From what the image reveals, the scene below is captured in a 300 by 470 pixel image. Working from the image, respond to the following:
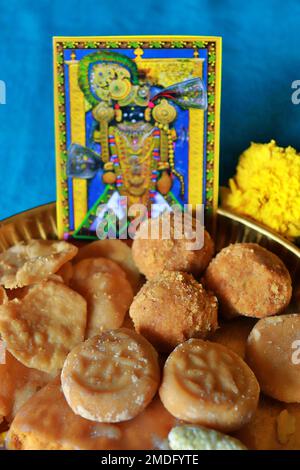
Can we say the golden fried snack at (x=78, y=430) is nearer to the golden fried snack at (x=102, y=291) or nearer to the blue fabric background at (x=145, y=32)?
the golden fried snack at (x=102, y=291)

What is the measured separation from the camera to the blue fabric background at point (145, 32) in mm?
1573

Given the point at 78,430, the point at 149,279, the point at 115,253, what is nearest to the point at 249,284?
the point at 149,279

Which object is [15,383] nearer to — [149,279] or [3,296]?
[3,296]

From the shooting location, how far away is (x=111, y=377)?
0.89 metres

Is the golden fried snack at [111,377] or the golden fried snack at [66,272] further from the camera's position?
the golden fried snack at [66,272]

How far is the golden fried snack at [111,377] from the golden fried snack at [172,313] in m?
0.06

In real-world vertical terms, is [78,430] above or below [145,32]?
below

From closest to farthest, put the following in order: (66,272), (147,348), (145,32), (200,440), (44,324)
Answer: (200,440) → (147,348) → (44,324) → (66,272) → (145,32)

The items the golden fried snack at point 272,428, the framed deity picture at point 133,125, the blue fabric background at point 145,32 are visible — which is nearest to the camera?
the golden fried snack at point 272,428

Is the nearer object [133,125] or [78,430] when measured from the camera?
[78,430]

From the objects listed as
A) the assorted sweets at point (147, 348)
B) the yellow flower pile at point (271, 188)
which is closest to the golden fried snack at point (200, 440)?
the assorted sweets at point (147, 348)

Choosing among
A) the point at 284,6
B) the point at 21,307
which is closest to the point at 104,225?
the point at 21,307

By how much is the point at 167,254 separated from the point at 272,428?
409 mm

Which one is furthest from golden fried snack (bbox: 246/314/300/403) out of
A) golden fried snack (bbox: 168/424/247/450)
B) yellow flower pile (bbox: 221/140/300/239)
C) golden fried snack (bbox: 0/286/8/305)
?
golden fried snack (bbox: 0/286/8/305)
